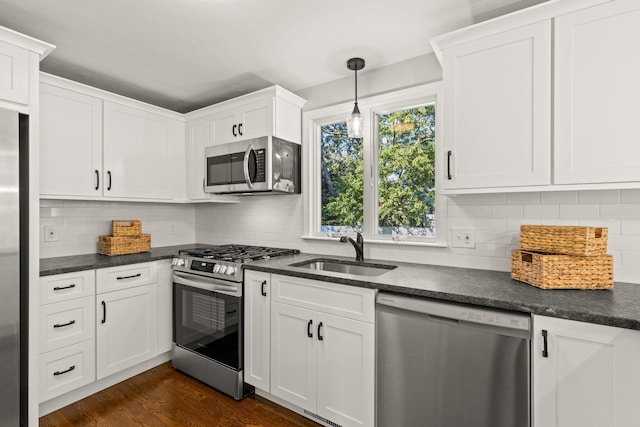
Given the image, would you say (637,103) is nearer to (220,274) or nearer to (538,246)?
(538,246)

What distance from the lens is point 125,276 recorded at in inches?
99.8

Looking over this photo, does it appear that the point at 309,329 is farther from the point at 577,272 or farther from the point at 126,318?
the point at 126,318

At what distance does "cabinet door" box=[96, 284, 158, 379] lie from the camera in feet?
7.88

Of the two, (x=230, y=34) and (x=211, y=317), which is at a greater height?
(x=230, y=34)

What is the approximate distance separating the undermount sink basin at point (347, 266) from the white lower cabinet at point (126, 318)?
127 cm

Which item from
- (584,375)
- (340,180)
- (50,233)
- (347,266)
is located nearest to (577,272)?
(584,375)

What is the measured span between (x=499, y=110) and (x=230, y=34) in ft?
5.32

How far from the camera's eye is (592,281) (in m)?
1.56

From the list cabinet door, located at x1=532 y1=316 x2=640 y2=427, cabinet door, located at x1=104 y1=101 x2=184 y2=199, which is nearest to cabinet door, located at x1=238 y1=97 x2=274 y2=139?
cabinet door, located at x1=104 y1=101 x2=184 y2=199

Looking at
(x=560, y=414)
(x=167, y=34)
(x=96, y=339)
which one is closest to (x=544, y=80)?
(x=560, y=414)

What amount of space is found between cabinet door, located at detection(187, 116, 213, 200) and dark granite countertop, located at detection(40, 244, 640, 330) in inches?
40.9

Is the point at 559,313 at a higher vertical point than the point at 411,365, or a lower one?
higher

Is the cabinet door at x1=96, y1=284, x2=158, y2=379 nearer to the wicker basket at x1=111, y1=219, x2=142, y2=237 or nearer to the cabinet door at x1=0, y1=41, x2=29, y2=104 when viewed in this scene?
the wicker basket at x1=111, y1=219, x2=142, y2=237

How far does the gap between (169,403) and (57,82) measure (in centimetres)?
237
